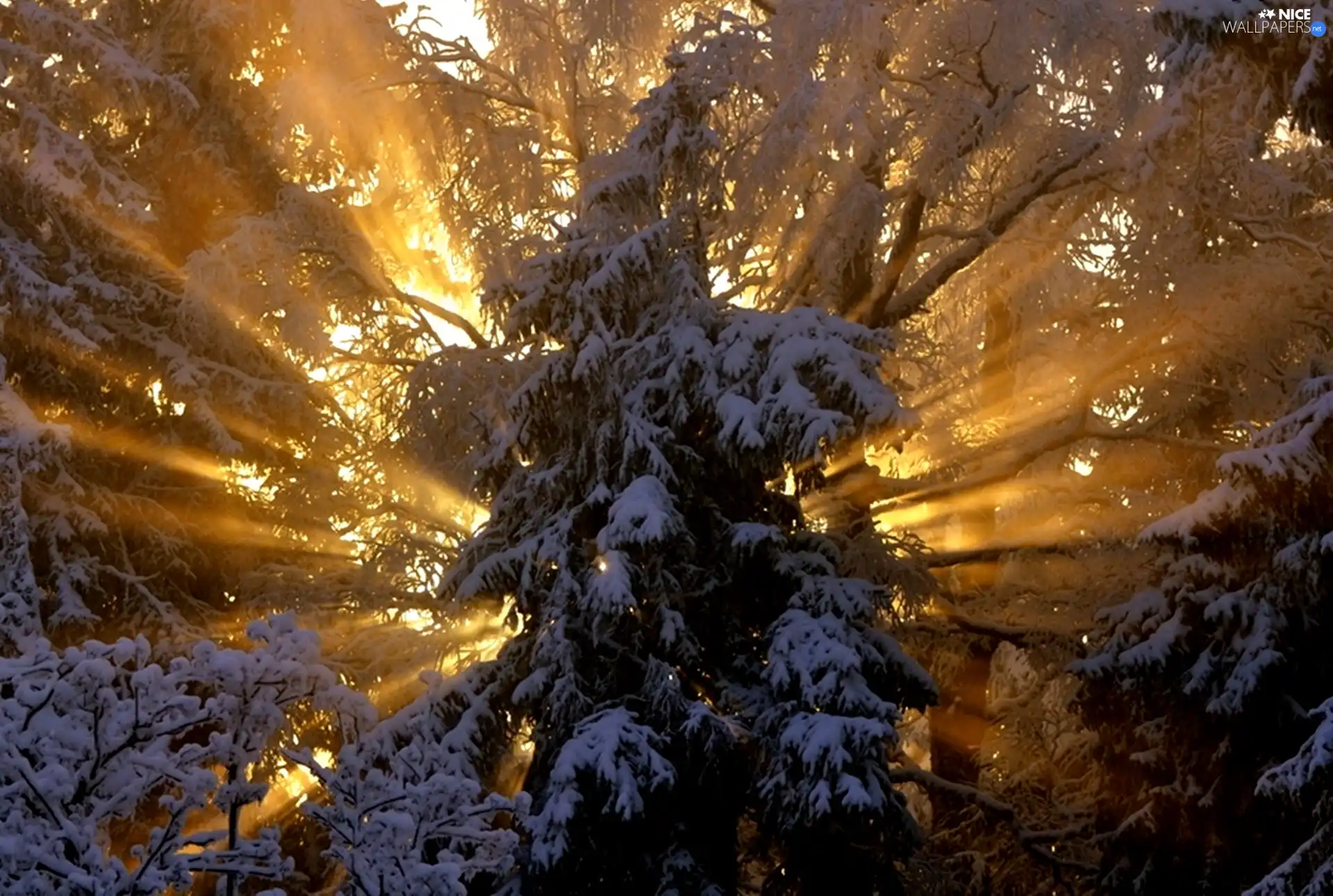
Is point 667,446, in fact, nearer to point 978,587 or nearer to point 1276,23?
point 1276,23

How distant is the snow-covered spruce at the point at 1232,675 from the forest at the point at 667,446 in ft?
0.11

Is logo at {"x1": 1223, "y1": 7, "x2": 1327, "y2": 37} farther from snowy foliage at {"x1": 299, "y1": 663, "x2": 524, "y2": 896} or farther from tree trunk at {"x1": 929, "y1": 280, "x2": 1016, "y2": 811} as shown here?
snowy foliage at {"x1": 299, "y1": 663, "x2": 524, "y2": 896}

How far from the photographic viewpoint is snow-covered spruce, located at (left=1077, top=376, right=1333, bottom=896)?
313 inches

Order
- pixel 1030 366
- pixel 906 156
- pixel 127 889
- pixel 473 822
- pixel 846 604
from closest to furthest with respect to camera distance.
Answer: pixel 127 889
pixel 473 822
pixel 846 604
pixel 906 156
pixel 1030 366

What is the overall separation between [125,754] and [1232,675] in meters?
7.18

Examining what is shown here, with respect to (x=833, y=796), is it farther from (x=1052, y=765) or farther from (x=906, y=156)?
(x=1052, y=765)

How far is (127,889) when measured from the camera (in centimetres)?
466

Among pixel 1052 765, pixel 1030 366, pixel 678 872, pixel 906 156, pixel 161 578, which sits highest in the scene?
pixel 906 156

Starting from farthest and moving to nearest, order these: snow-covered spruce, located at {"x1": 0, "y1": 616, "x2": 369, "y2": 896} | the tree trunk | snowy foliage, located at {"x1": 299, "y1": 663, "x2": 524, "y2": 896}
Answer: the tree trunk
snowy foliage, located at {"x1": 299, "y1": 663, "x2": 524, "y2": 896}
snow-covered spruce, located at {"x1": 0, "y1": 616, "x2": 369, "y2": 896}

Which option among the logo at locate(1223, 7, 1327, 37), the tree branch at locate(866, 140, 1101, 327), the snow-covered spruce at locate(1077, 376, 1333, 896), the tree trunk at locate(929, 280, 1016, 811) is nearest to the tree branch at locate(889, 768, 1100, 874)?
the tree trunk at locate(929, 280, 1016, 811)

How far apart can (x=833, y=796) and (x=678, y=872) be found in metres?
1.14

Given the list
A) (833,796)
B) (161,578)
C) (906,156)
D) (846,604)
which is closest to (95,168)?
(161,578)

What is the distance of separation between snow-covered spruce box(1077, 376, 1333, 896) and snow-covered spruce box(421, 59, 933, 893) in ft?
6.83

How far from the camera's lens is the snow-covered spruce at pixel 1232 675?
313 inches
